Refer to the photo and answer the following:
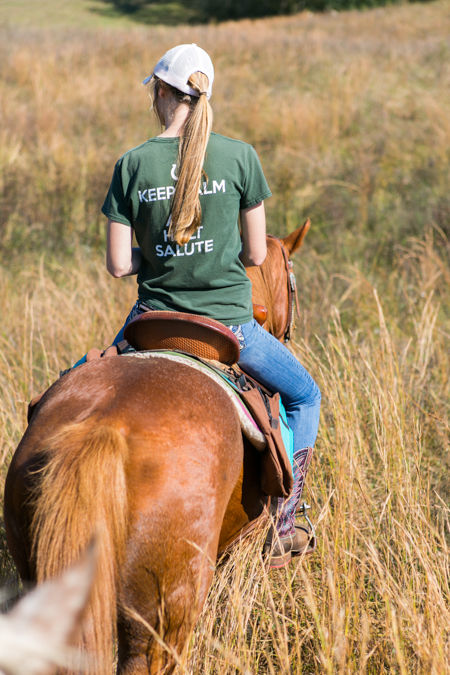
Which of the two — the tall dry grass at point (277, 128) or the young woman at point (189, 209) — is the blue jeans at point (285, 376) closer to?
the young woman at point (189, 209)

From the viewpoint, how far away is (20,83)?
395 inches

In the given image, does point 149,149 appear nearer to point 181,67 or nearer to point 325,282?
point 181,67

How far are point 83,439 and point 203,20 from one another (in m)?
36.1

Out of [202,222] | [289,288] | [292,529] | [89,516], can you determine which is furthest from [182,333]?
[289,288]

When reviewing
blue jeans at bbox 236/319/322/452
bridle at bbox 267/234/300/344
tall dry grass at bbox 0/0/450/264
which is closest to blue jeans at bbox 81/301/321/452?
blue jeans at bbox 236/319/322/452

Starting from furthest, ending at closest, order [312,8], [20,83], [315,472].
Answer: [312,8] → [20,83] → [315,472]

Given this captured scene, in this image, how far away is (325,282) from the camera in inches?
208

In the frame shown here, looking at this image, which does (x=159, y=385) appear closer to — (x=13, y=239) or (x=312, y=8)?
(x=13, y=239)

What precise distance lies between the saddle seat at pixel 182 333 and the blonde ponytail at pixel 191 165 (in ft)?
0.99

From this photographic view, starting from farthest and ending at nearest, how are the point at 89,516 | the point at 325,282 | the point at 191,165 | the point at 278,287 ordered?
the point at 325,282
the point at 278,287
the point at 191,165
the point at 89,516

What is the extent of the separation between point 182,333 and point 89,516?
78 centimetres

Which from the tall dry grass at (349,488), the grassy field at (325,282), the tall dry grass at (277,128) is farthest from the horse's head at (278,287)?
the tall dry grass at (277,128)

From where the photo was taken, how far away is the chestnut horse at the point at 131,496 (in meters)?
1.29

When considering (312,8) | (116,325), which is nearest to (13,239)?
(116,325)
